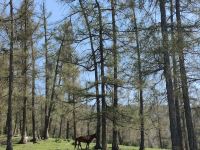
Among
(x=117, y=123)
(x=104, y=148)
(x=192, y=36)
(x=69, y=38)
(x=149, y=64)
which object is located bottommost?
(x=104, y=148)

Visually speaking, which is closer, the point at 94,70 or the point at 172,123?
the point at 172,123

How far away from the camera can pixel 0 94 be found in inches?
1210

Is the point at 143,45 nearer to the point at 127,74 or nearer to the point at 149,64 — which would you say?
the point at 149,64

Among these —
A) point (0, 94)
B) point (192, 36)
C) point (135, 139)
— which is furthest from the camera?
point (135, 139)

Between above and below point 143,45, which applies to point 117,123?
below

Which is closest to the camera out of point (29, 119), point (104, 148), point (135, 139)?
point (104, 148)

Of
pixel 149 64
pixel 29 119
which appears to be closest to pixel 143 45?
pixel 149 64

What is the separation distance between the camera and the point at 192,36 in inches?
583

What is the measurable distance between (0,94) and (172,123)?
19.6m

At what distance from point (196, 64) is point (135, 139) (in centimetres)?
5920

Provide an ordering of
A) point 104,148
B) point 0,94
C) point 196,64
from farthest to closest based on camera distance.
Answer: point 0,94, point 104,148, point 196,64

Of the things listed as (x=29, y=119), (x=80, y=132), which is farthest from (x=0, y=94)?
(x=80, y=132)

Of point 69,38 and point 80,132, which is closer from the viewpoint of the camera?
point 69,38

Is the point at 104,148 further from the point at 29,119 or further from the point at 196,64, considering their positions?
the point at 29,119
